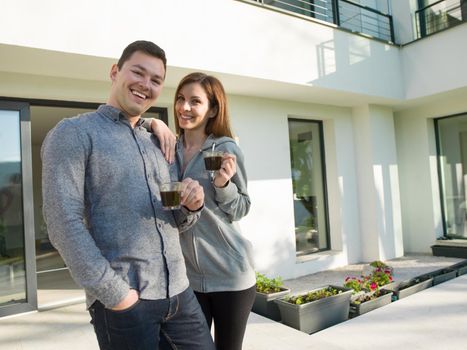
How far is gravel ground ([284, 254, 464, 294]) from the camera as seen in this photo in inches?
185

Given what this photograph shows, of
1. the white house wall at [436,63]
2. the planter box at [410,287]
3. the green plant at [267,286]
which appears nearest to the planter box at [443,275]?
the planter box at [410,287]

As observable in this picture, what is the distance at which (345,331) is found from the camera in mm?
2838

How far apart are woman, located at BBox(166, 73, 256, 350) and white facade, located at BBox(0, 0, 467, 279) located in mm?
2077

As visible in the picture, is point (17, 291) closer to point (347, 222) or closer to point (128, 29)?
point (128, 29)

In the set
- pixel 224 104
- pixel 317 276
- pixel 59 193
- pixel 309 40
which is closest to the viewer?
pixel 59 193

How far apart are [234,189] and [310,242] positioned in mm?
4688

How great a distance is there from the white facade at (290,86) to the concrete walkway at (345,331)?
1.88 meters

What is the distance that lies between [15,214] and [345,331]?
325 cm

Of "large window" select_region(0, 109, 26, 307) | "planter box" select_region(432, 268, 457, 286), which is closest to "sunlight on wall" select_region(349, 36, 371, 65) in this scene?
"planter box" select_region(432, 268, 457, 286)

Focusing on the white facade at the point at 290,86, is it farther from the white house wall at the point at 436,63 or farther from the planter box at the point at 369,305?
the planter box at the point at 369,305

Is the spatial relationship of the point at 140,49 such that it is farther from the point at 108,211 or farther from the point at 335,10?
the point at 335,10

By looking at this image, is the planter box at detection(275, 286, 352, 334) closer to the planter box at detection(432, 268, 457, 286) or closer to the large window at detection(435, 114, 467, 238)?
the planter box at detection(432, 268, 457, 286)

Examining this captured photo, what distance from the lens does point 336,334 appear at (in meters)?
2.79

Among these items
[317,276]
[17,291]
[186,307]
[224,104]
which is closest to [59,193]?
[186,307]
